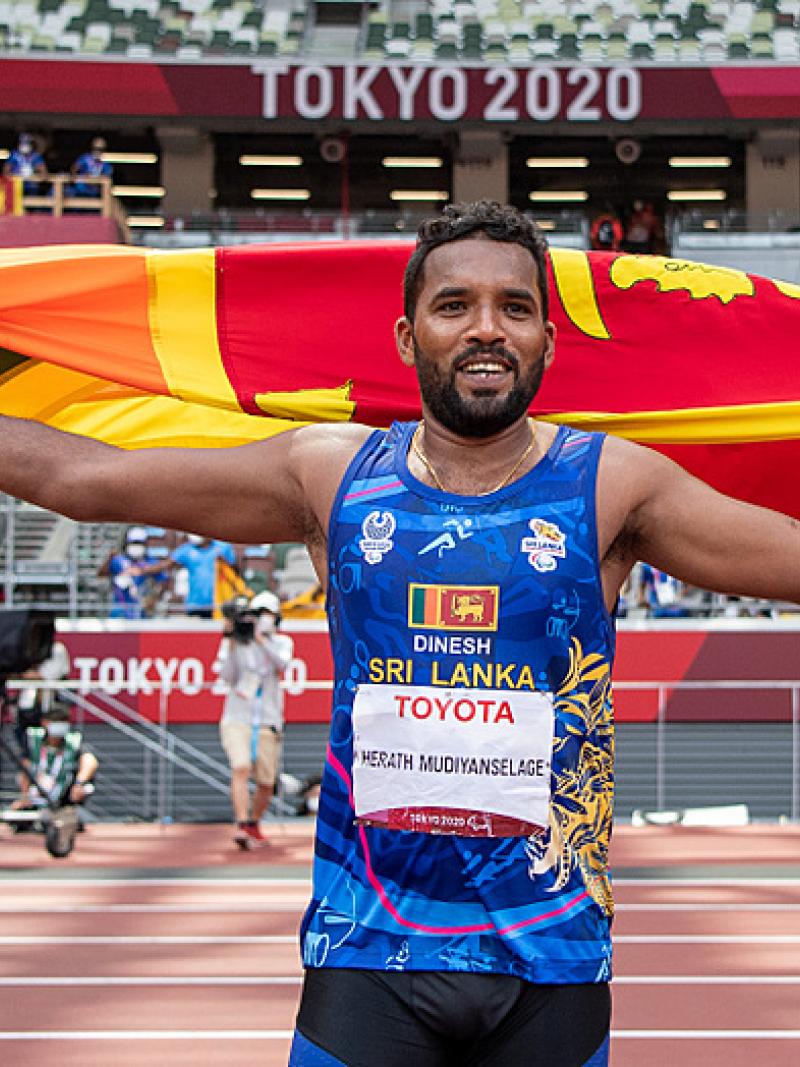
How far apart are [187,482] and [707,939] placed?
709 centimetres

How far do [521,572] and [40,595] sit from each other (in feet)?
61.9

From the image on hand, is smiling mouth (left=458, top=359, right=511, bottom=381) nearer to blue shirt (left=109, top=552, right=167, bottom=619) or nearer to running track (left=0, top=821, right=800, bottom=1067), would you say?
running track (left=0, top=821, right=800, bottom=1067)

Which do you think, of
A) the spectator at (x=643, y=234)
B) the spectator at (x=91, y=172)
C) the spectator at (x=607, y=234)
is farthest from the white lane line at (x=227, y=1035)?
the spectator at (x=643, y=234)

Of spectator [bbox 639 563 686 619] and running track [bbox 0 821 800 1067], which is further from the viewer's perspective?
spectator [bbox 639 563 686 619]

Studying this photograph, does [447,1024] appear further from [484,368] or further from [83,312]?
[83,312]

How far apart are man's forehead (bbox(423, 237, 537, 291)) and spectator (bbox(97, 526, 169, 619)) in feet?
52.0

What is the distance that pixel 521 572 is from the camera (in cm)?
259

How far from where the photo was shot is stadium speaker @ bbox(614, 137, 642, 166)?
105ft

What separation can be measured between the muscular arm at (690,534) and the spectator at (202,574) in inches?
607

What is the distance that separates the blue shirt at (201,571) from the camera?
18.2 metres

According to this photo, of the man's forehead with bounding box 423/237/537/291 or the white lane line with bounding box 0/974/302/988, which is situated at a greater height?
the man's forehead with bounding box 423/237/537/291

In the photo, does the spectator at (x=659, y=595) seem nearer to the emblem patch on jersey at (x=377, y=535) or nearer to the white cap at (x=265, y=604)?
the white cap at (x=265, y=604)

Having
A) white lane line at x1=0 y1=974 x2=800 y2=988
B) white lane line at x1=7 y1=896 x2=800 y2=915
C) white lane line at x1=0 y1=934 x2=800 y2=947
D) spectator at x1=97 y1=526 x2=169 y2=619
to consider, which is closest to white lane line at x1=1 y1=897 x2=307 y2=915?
white lane line at x1=7 y1=896 x2=800 y2=915

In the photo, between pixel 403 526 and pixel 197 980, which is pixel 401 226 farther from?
pixel 403 526
